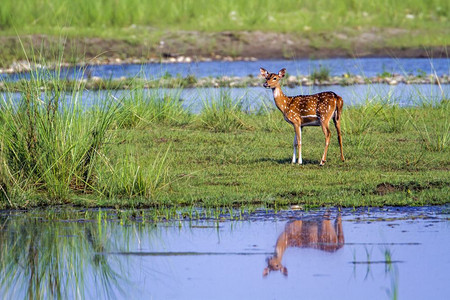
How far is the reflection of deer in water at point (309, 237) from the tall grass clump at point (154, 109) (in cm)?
676

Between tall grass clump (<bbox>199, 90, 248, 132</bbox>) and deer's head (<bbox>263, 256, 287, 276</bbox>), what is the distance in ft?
26.6

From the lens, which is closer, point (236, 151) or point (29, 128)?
point (29, 128)

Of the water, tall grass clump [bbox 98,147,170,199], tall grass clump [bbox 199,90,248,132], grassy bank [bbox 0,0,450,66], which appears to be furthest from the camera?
grassy bank [bbox 0,0,450,66]

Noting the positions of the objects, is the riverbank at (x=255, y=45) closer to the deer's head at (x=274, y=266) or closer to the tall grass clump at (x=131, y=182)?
the tall grass clump at (x=131, y=182)

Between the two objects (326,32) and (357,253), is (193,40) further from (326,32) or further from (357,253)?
(357,253)

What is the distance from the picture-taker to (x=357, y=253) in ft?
26.0

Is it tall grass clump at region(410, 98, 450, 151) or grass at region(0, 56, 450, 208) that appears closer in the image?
grass at region(0, 56, 450, 208)

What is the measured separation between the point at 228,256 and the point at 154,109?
27.9 ft

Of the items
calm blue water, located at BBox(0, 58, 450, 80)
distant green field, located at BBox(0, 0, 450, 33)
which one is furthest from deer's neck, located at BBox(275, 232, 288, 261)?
distant green field, located at BBox(0, 0, 450, 33)

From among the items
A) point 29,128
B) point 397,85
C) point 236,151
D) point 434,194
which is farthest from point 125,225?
point 397,85

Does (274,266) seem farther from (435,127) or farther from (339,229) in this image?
(435,127)

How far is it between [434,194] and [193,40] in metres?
21.6

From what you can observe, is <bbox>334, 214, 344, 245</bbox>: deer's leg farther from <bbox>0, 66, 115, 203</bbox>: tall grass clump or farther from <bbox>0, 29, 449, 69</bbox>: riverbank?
<bbox>0, 29, 449, 69</bbox>: riverbank

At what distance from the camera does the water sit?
703 cm
